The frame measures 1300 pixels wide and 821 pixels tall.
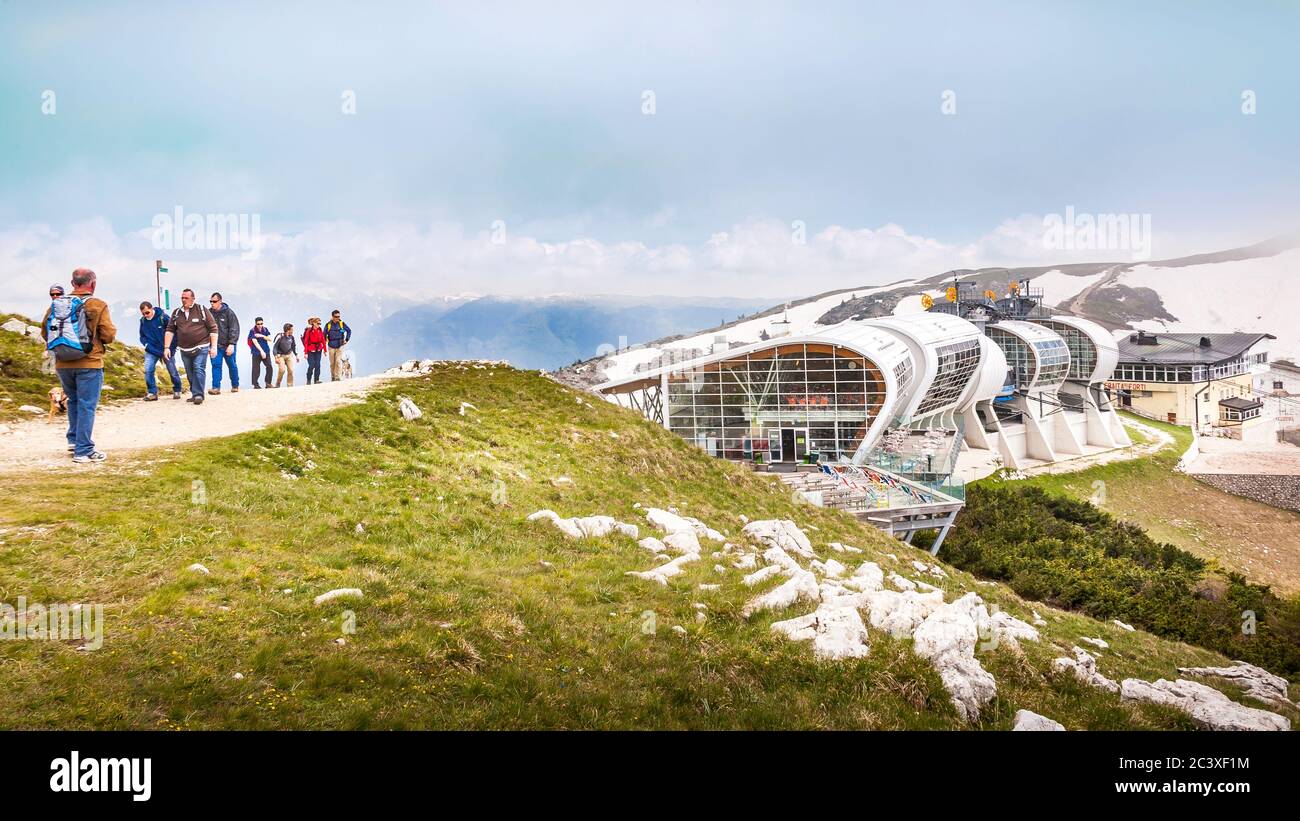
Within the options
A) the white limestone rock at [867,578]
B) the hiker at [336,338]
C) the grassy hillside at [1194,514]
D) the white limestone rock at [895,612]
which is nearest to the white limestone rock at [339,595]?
the white limestone rock at [895,612]

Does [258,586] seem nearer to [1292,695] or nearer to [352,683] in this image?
[352,683]

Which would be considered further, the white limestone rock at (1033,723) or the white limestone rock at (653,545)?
the white limestone rock at (653,545)

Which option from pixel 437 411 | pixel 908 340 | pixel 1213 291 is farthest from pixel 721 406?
pixel 1213 291

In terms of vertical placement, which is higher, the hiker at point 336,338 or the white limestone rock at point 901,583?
the hiker at point 336,338

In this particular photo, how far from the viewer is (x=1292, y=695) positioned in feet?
43.9

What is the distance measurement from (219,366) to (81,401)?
886 cm

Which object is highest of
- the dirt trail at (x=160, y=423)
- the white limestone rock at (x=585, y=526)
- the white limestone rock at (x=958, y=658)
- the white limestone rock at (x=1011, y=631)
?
the dirt trail at (x=160, y=423)

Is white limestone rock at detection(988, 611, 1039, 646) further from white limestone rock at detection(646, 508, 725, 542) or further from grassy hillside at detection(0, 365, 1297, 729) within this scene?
white limestone rock at detection(646, 508, 725, 542)

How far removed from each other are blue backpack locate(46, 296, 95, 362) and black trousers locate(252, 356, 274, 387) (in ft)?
43.9

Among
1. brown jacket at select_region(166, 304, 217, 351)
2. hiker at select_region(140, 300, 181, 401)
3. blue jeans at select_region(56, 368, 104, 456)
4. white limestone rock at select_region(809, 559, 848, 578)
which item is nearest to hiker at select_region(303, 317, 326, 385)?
hiker at select_region(140, 300, 181, 401)

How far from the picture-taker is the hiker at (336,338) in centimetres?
2767

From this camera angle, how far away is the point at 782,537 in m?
18.0

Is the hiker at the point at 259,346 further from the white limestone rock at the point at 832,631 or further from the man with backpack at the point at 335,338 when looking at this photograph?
the white limestone rock at the point at 832,631
